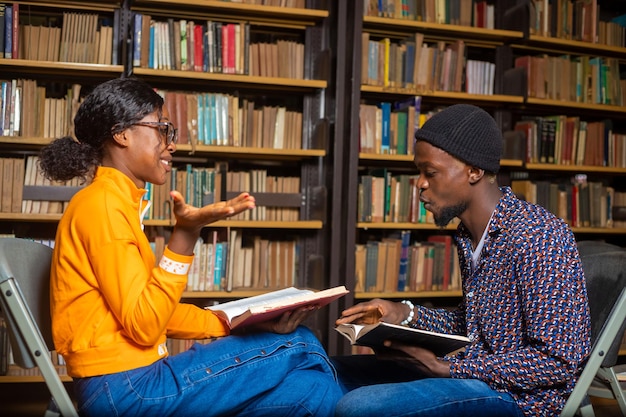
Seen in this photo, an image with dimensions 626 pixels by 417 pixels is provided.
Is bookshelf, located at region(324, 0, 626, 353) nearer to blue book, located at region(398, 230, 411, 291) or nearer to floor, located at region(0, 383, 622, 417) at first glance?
blue book, located at region(398, 230, 411, 291)

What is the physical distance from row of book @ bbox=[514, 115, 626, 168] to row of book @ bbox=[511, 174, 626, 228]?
14 centimetres

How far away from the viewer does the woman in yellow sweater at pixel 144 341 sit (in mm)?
1247

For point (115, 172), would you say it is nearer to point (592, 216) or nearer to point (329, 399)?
point (329, 399)

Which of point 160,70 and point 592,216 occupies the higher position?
point 160,70

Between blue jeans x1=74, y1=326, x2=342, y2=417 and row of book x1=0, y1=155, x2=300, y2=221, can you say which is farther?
row of book x1=0, y1=155, x2=300, y2=221

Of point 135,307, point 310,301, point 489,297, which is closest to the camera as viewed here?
point 135,307

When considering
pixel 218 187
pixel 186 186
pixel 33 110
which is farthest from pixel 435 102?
pixel 33 110

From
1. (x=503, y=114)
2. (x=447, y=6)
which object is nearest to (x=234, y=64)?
(x=447, y=6)

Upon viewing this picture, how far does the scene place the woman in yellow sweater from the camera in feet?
4.09

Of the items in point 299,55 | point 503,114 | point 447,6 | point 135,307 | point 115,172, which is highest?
point 447,6

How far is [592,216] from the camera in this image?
149 inches

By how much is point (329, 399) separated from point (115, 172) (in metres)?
0.67

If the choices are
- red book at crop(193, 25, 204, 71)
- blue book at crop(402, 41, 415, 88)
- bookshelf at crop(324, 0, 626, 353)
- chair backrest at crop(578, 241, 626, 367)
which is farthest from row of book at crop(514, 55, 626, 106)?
chair backrest at crop(578, 241, 626, 367)

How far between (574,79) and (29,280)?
3.29 metres
